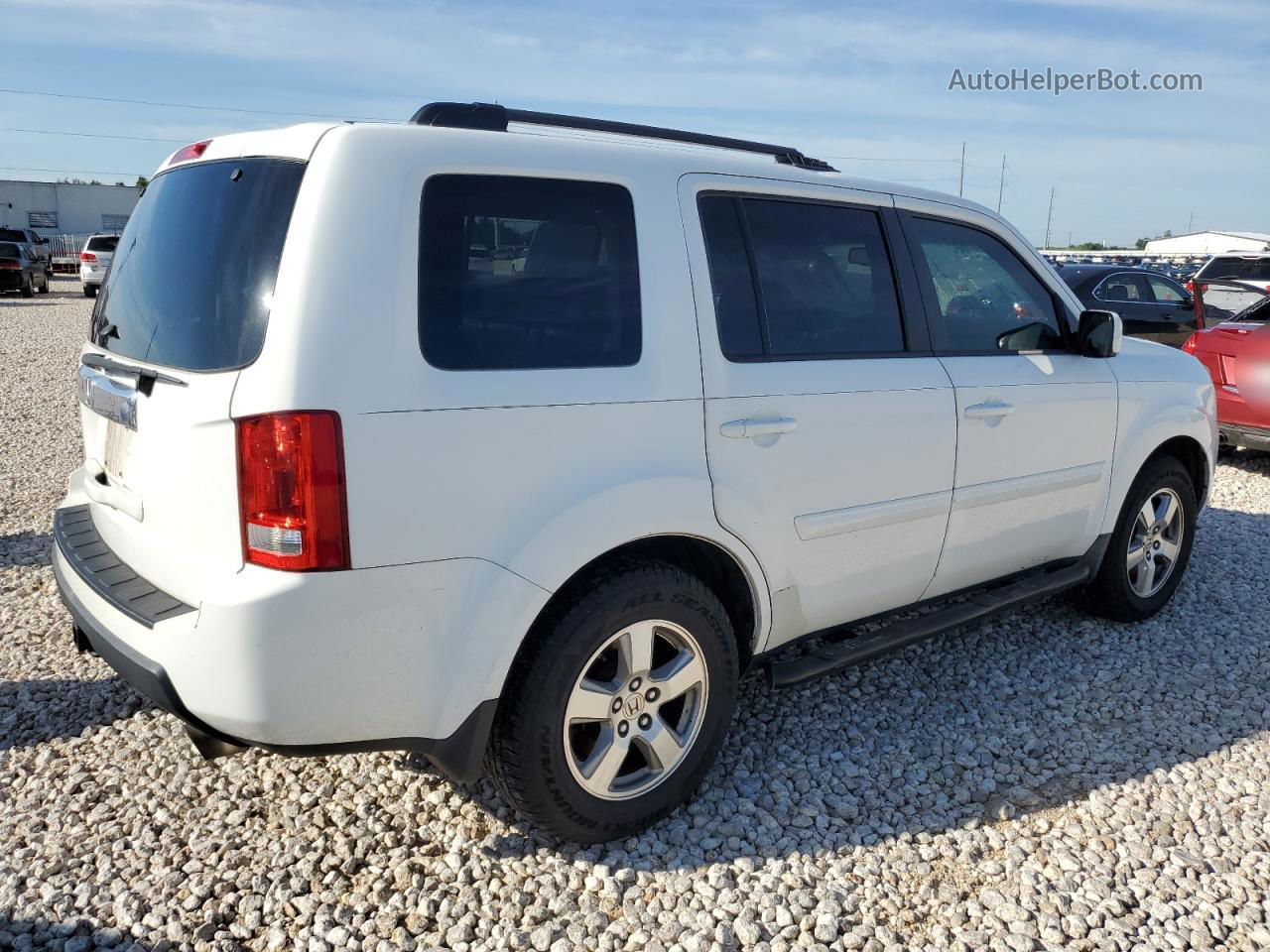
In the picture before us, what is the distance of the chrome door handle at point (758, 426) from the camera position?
286 cm

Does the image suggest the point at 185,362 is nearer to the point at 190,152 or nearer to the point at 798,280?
the point at 190,152

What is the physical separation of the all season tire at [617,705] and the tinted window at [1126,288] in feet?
36.1

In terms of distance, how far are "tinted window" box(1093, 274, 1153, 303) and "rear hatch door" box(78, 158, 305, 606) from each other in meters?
11.8

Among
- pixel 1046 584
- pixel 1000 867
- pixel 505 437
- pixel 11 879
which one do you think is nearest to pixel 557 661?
pixel 505 437

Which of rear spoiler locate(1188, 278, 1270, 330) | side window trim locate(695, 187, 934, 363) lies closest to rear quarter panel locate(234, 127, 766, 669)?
side window trim locate(695, 187, 934, 363)

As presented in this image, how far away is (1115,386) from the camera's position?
4.18 metres

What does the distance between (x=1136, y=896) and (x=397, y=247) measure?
2599mm

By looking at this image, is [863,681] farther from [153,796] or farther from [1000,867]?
[153,796]

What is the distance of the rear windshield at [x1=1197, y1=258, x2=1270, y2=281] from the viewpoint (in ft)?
50.0

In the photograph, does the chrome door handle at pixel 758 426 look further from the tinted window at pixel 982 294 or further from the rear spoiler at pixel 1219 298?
the rear spoiler at pixel 1219 298

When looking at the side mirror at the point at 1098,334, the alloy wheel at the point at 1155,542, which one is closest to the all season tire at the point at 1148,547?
the alloy wheel at the point at 1155,542

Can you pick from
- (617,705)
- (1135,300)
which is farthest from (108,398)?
(1135,300)

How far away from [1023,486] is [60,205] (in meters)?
57.4

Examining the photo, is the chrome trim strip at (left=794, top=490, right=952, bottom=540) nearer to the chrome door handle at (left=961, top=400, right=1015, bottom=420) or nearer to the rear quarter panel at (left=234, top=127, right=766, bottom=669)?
the chrome door handle at (left=961, top=400, right=1015, bottom=420)
